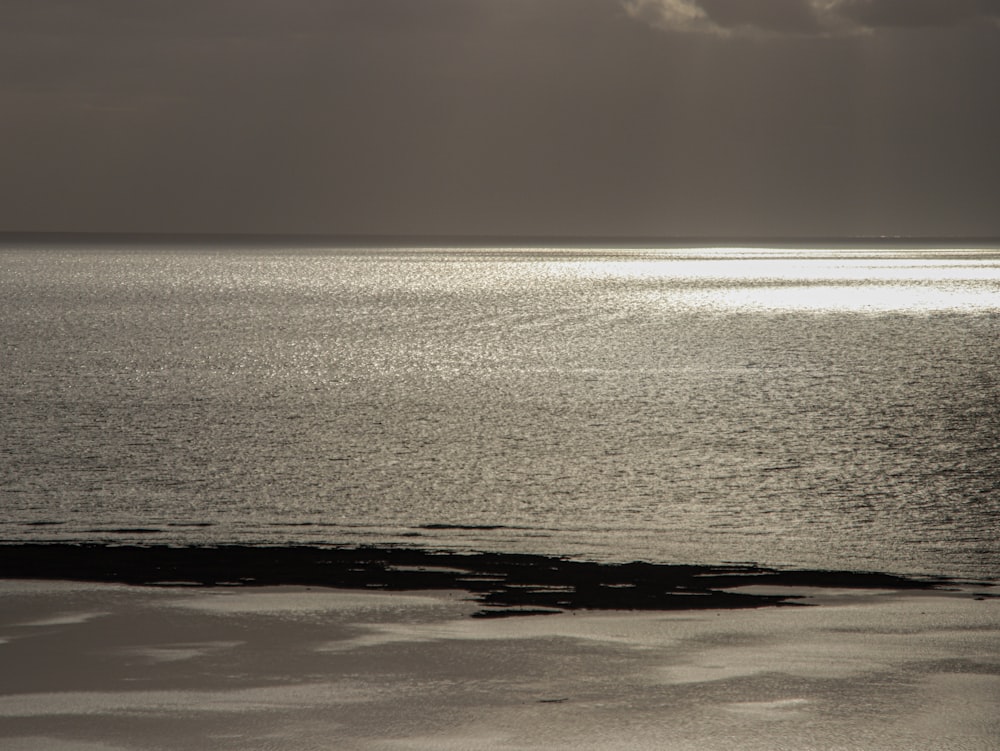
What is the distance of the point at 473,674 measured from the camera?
1084 cm

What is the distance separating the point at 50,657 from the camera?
11.2 meters

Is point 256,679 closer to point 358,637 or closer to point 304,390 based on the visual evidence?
point 358,637

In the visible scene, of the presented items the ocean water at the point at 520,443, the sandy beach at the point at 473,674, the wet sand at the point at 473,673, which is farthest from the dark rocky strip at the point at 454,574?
the ocean water at the point at 520,443

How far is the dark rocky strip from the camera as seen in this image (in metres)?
14.1

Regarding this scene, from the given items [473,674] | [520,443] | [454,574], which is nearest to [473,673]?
[473,674]

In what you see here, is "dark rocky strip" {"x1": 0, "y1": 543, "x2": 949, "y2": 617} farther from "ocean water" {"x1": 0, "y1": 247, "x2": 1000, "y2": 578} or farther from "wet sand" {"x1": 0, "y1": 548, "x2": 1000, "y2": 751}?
"ocean water" {"x1": 0, "y1": 247, "x2": 1000, "y2": 578}

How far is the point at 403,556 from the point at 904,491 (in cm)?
1041

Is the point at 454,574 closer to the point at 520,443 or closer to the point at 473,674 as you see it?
the point at 473,674

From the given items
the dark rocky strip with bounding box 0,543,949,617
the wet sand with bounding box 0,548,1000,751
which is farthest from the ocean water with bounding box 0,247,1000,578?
the wet sand with bounding box 0,548,1000,751

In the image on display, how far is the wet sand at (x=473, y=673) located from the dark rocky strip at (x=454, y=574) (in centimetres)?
47

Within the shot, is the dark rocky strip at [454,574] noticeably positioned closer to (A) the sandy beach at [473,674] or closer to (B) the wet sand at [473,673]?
(B) the wet sand at [473,673]

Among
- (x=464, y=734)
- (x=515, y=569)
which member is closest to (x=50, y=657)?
(x=464, y=734)

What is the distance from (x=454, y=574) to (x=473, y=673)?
476cm

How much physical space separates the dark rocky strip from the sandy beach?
24.3 inches
